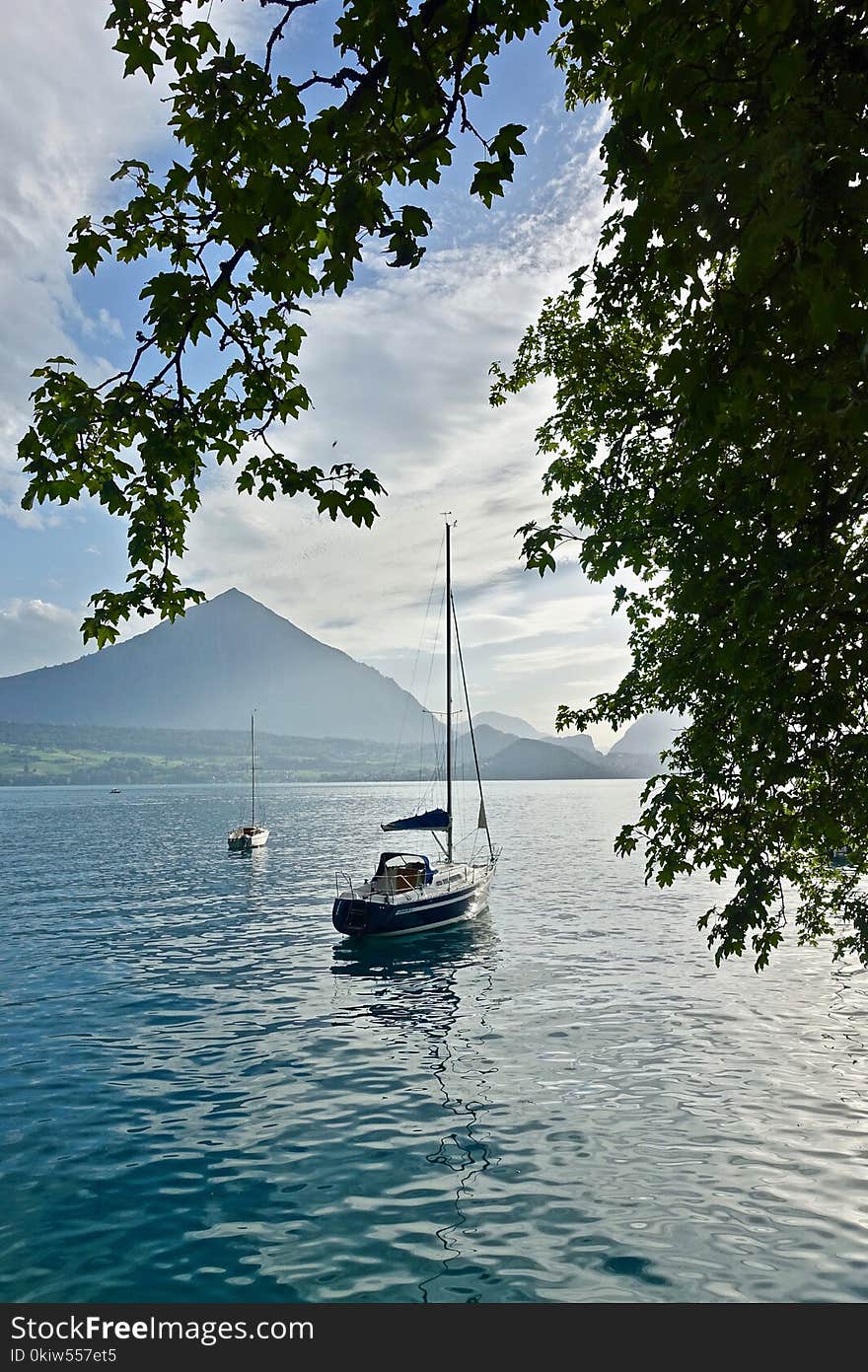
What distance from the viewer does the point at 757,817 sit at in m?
10.1

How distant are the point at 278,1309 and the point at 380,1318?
4.39 feet

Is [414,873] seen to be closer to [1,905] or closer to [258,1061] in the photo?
[258,1061]

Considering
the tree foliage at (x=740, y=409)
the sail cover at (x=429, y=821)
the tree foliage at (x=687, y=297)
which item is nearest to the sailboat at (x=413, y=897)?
the sail cover at (x=429, y=821)

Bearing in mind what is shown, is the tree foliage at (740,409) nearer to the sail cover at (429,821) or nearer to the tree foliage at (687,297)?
the tree foliage at (687,297)

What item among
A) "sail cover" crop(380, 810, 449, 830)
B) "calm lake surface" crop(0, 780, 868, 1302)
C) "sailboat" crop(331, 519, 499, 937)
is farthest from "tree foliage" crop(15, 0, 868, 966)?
"sail cover" crop(380, 810, 449, 830)

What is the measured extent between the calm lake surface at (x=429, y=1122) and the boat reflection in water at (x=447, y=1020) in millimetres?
88

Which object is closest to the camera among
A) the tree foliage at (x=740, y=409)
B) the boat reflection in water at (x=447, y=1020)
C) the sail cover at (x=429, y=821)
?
the tree foliage at (x=740, y=409)

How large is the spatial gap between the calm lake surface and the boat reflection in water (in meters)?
0.09

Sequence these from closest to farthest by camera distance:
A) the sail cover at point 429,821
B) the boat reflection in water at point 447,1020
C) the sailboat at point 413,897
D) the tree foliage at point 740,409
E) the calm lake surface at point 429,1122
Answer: the tree foliage at point 740,409 → the calm lake surface at point 429,1122 → the boat reflection in water at point 447,1020 → the sailboat at point 413,897 → the sail cover at point 429,821

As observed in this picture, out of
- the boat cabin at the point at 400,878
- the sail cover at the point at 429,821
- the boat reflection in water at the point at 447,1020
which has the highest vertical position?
the sail cover at the point at 429,821

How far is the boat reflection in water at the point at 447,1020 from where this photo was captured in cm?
1227

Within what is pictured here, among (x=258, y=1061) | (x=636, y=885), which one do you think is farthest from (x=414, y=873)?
(x=636, y=885)

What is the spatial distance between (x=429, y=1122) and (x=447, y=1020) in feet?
26.3

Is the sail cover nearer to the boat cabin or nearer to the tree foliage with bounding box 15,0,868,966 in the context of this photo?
the boat cabin
